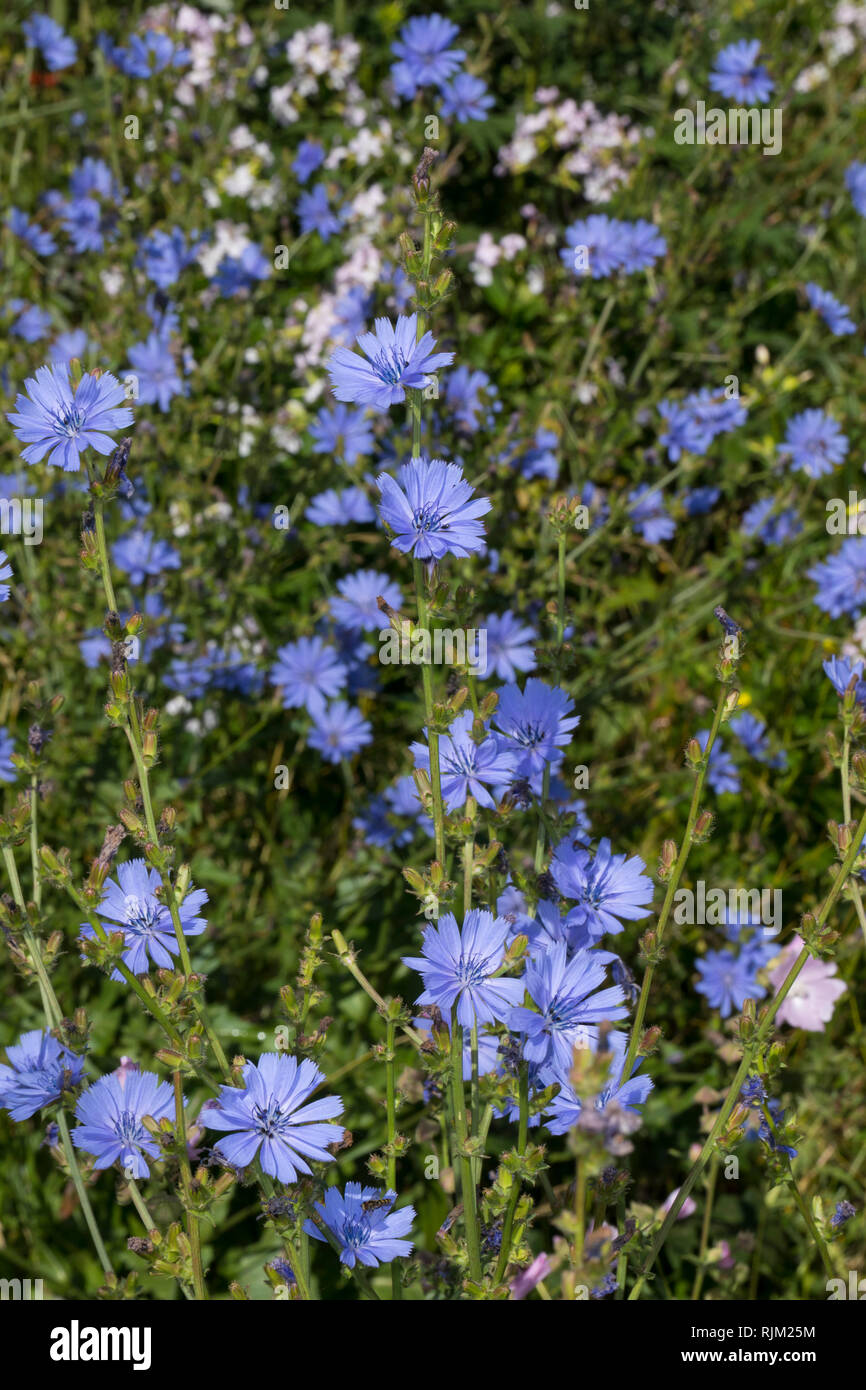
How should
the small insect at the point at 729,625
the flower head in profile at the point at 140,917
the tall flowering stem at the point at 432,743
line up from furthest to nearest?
the flower head in profile at the point at 140,917 → the small insect at the point at 729,625 → the tall flowering stem at the point at 432,743

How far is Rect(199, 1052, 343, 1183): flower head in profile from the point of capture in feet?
5.05

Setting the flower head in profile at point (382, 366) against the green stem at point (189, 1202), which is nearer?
the green stem at point (189, 1202)

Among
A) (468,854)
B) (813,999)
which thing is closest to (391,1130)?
(468,854)

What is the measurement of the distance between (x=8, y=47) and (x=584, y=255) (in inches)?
133

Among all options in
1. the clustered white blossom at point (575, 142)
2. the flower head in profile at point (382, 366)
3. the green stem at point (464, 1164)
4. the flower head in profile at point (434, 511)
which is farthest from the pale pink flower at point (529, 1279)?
the clustered white blossom at point (575, 142)

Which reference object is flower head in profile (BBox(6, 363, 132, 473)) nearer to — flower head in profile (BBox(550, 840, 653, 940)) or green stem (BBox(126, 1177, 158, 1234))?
flower head in profile (BBox(550, 840, 653, 940))

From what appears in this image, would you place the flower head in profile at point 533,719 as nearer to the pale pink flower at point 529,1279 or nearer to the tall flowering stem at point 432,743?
the tall flowering stem at point 432,743

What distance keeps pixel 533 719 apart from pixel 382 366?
0.62 m

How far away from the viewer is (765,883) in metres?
3.74

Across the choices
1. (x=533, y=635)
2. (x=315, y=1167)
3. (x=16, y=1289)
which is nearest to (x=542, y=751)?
(x=315, y=1167)

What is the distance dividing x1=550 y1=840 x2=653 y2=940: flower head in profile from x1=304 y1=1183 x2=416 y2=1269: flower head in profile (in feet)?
1.56

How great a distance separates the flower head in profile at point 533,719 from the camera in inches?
79.4

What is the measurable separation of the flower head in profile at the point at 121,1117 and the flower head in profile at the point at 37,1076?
6cm

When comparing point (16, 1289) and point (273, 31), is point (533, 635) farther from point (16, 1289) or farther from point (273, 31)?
point (273, 31)
